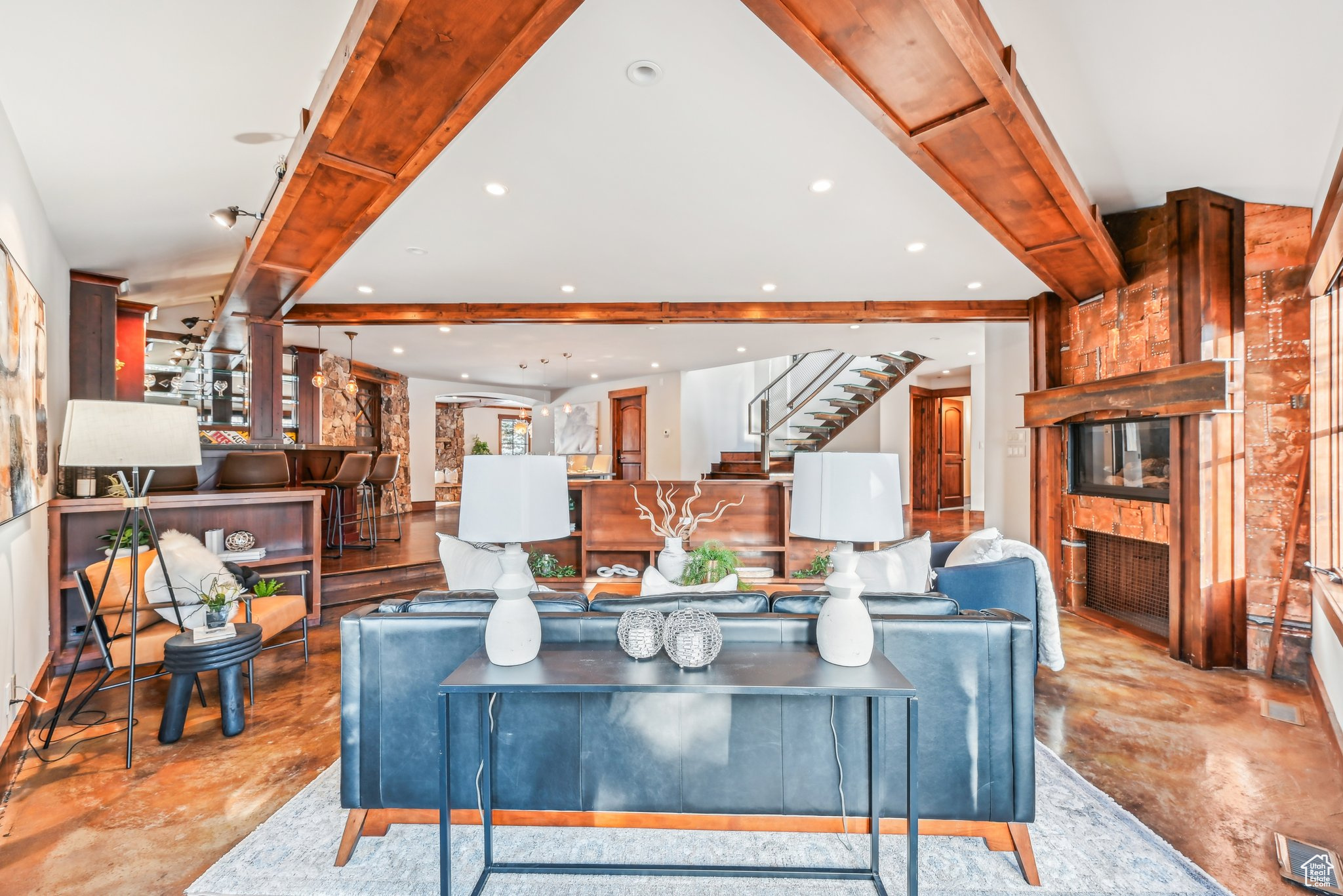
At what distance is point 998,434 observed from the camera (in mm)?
5641

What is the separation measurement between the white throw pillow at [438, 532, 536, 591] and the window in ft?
33.2

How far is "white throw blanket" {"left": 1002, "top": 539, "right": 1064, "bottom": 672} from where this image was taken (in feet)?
9.54

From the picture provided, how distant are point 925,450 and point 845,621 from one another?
9473mm

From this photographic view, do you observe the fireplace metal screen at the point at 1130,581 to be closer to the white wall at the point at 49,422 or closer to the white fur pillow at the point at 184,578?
the white fur pillow at the point at 184,578

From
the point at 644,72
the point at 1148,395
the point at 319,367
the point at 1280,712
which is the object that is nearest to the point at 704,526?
the point at 1148,395

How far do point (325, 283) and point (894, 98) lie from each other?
14.2 feet

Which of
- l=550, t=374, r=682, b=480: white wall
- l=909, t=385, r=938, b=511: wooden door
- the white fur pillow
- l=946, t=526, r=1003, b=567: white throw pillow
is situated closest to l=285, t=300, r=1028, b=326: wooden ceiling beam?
l=946, t=526, r=1003, b=567: white throw pillow

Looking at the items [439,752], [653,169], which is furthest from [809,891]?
[653,169]

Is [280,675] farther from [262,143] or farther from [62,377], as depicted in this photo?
[262,143]

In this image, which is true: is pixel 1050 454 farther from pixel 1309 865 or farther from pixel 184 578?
pixel 184 578

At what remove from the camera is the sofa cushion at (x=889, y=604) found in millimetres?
1997

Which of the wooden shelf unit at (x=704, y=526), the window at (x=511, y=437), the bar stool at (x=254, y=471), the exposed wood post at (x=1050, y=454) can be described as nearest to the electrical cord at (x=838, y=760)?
the wooden shelf unit at (x=704, y=526)

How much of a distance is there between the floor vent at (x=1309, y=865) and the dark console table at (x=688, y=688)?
1183 mm

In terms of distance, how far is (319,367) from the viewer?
7.50 m
